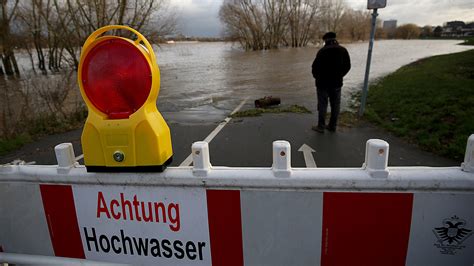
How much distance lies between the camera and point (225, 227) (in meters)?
1.35

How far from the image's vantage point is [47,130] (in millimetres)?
6543

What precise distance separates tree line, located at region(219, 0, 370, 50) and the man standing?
5090cm

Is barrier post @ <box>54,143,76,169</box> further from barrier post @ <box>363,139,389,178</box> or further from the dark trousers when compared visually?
the dark trousers

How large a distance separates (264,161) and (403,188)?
3227 millimetres

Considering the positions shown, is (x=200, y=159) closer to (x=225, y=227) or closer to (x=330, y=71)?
(x=225, y=227)

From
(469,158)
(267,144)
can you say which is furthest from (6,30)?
(469,158)

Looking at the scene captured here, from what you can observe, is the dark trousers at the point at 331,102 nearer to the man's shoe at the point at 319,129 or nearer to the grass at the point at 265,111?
the man's shoe at the point at 319,129

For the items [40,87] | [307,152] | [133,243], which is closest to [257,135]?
[307,152]

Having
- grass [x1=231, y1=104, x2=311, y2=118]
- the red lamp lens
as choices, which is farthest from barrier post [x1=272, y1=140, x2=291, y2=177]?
grass [x1=231, y1=104, x2=311, y2=118]

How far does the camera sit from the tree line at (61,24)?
16516 millimetres

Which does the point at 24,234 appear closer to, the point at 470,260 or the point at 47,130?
the point at 470,260

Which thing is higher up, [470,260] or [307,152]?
[470,260]

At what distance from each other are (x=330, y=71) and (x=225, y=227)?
487 centimetres

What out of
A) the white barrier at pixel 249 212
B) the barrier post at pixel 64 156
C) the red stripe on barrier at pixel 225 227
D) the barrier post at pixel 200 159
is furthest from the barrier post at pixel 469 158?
the barrier post at pixel 64 156
